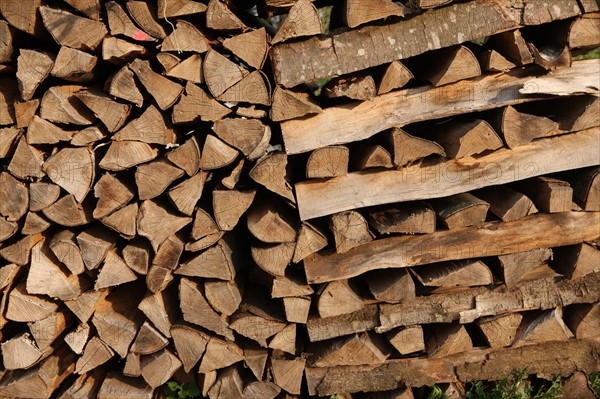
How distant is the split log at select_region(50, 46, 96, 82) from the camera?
2570mm

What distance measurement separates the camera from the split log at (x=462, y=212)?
2807 millimetres

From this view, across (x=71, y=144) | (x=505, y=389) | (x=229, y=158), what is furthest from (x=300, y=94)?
(x=505, y=389)

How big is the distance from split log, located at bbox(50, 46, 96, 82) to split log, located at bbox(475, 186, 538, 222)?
1944 mm

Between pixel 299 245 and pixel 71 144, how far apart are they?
1.12 meters

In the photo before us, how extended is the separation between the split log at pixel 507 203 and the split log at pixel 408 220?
358 millimetres

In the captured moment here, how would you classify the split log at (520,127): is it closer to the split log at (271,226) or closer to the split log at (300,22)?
the split log at (300,22)

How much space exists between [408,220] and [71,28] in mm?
1705

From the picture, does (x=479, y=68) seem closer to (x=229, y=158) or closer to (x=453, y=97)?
(x=453, y=97)

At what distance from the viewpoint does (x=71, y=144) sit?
2.70 meters

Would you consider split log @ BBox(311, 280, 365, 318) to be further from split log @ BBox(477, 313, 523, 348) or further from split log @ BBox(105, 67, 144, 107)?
split log @ BBox(105, 67, 144, 107)

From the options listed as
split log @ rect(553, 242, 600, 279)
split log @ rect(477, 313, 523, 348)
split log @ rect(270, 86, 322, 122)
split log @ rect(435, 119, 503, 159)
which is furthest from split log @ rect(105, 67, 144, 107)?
split log @ rect(553, 242, 600, 279)

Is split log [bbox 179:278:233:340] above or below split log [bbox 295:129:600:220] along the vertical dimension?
below

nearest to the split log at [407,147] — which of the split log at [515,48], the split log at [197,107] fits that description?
the split log at [515,48]

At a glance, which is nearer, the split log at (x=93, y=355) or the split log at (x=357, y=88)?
the split log at (x=357, y=88)
